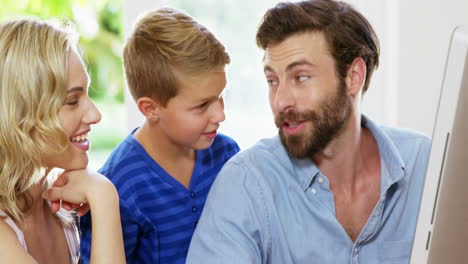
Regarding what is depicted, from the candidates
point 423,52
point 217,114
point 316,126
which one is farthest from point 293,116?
point 423,52

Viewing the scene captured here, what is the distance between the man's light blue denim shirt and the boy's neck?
0.23m

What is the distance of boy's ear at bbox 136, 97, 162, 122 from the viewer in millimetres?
1645

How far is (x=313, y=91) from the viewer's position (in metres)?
1.51

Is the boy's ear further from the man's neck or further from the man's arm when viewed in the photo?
the man's neck

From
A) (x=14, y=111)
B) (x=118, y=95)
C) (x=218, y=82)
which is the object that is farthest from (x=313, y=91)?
(x=118, y=95)

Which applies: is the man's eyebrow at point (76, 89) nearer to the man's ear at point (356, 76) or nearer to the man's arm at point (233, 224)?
the man's arm at point (233, 224)

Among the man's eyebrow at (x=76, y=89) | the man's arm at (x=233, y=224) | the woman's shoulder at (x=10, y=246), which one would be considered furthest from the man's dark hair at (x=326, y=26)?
the woman's shoulder at (x=10, y=246)

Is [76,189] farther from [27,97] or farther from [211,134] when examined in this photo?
[211,134]

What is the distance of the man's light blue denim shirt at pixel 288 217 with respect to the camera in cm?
137

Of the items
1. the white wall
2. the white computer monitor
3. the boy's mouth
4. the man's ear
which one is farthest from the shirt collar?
the white wall

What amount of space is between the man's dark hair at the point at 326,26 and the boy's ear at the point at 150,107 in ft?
1.05

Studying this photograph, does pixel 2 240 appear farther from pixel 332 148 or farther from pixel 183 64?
pixel 332 148

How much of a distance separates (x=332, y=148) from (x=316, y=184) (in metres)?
0.13

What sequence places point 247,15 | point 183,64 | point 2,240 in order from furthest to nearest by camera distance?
point 247,15
point 183,64
point 2,240
